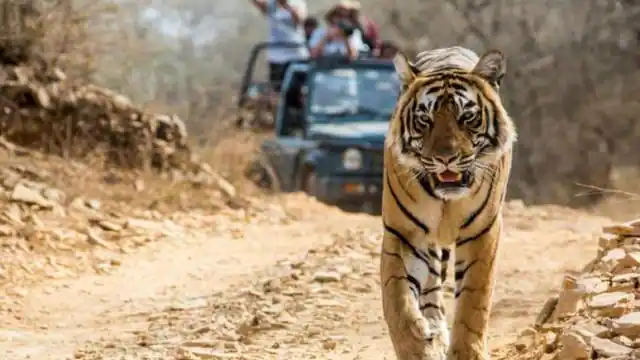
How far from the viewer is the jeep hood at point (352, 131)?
38.8 feet

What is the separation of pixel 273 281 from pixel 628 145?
11.0 m

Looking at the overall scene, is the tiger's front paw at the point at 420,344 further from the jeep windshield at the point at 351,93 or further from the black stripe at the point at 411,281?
the jeep windshield at the point at 351,93

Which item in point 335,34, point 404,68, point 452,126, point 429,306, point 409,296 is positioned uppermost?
point 404,68

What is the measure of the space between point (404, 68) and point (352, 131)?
23.0 feet

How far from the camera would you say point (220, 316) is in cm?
639

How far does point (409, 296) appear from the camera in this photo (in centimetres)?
482

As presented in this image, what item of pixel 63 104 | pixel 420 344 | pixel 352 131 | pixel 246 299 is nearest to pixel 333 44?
pixel 352 131

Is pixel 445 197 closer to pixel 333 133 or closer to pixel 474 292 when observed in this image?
pixel 474 292

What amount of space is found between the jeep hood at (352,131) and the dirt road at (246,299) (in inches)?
82.7

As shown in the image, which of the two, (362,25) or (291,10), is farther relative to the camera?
(291,10)

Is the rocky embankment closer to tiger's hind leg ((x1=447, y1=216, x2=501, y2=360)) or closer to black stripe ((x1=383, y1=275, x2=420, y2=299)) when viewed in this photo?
tiger's hind leg ((x1=447, y1=216, x2=501, y2=360))

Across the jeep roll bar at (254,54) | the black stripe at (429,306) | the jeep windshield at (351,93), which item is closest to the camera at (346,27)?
the jeep roll bar at (254,54)

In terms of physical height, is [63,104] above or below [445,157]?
below

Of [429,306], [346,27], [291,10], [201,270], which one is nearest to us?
[429,306]
